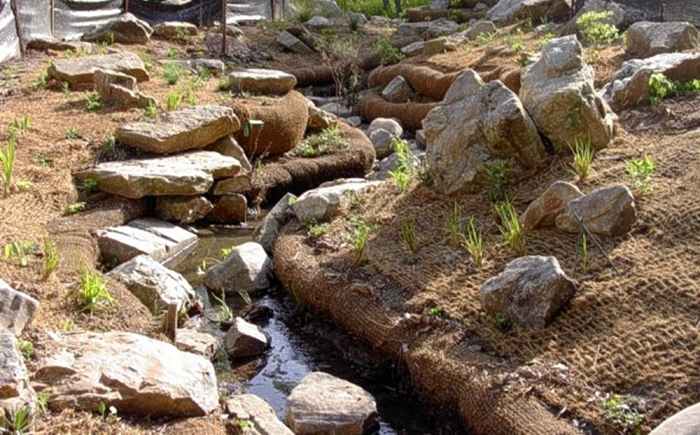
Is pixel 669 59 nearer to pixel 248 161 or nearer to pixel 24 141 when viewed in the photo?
pixel 248 161

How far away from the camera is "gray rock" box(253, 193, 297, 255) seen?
28.8ft

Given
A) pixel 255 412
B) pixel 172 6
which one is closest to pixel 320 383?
pixel 255 412

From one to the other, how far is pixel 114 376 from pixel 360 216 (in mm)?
3602

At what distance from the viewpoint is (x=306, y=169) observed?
36.1 feet

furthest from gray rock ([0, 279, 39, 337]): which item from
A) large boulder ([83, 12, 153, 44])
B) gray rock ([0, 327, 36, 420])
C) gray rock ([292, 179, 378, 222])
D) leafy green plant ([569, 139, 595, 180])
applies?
large boulder ([83, 12, 153, 44])

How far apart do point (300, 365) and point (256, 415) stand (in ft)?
4.63

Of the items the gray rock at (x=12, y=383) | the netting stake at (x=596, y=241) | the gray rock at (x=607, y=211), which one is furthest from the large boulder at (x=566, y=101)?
the gray rock at (x=12, y=383)

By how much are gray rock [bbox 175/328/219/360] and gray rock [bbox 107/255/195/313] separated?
248 millimetres

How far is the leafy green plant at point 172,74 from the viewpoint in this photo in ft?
40.0

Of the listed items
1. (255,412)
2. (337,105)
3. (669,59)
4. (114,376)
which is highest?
(669,59)

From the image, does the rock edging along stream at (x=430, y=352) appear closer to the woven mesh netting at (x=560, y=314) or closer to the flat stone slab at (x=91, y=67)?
the woven mesh netting at (x=560, y=314)

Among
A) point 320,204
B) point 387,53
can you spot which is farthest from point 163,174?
point 387,53

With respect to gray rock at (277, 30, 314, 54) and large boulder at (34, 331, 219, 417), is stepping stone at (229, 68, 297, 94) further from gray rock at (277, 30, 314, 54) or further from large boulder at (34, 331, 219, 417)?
large boulder at (34, 331, 219, 417)

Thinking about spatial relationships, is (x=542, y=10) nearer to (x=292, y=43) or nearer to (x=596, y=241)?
(x=292, y=43)
